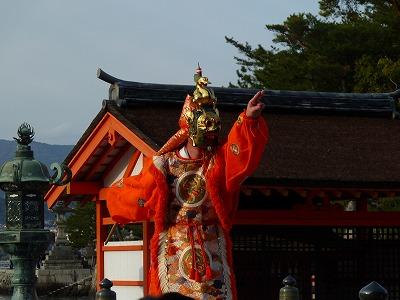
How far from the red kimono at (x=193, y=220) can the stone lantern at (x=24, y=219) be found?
0.96 m

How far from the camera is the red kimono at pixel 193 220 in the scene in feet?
33.4

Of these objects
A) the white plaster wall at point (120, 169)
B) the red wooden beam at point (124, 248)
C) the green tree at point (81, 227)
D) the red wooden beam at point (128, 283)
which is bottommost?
the red wooden beam at point (128, 283)

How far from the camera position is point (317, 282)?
1352 centimetres

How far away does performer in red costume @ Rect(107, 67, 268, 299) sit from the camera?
401 inches

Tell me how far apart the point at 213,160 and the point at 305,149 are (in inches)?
138

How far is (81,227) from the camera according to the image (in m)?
57.3

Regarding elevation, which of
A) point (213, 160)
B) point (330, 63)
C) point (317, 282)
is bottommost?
point (317, 282)

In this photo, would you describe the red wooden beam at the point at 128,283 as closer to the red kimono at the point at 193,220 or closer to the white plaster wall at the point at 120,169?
the white plaster wall at the point at 120,169

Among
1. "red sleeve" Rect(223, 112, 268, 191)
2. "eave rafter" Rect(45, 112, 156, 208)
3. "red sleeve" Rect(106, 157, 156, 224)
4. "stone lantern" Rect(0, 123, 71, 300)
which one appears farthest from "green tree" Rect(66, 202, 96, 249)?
"red sleeve" Rect(223, 112, 268, 191)

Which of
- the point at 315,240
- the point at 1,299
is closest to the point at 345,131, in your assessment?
the point at 315,240

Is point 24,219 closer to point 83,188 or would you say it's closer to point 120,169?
point 120,169

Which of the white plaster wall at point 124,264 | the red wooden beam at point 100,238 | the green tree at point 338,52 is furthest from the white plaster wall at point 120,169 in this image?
the green tree at point 338,52

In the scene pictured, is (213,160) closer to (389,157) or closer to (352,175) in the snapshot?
(352,175)

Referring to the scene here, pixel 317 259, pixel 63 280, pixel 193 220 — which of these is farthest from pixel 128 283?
pixel 63 280
